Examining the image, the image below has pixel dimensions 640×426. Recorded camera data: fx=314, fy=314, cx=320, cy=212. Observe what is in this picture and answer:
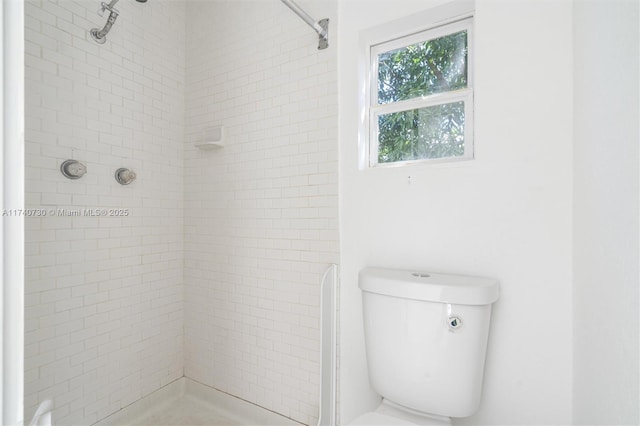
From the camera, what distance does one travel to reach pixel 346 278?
145cm

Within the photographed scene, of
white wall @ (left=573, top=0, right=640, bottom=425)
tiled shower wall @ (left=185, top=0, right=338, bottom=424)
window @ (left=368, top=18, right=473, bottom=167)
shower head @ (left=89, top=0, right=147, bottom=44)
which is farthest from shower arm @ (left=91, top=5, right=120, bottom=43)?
white wall @ (left=573, top=0, right=640, bottom=425)

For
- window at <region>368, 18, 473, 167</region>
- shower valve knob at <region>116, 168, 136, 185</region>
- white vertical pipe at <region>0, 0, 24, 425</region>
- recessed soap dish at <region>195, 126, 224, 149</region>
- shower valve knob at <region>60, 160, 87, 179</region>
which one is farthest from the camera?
recessed soap dish at <region>195, 126, 224, 149</region>

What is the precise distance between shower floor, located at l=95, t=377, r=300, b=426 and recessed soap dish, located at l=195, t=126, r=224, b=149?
1.44 metres

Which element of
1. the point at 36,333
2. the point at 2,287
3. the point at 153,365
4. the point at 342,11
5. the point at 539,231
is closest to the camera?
the point at 2,287

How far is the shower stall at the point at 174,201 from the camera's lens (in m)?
1.41

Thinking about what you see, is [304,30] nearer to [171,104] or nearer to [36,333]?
[171,104]

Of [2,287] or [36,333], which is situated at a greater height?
[2,287]

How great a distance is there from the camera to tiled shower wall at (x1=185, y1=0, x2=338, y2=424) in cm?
152

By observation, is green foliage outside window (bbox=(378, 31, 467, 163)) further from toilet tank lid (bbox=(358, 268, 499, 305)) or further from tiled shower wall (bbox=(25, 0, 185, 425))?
tiled shower wall (bbox=(25, 0, 185, 425))

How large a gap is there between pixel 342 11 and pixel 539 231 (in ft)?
4.10

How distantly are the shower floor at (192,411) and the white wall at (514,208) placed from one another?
3.50ft

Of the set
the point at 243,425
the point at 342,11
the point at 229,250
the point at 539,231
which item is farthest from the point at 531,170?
the point at 243,425

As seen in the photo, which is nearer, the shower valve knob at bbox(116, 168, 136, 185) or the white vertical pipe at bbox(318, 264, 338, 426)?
the white vertical pipe at bbox(318, 264, 338, 426)

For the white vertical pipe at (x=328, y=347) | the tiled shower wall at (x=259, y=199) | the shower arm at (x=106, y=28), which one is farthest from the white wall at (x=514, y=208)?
the shower arm at (x=106, y=28)
